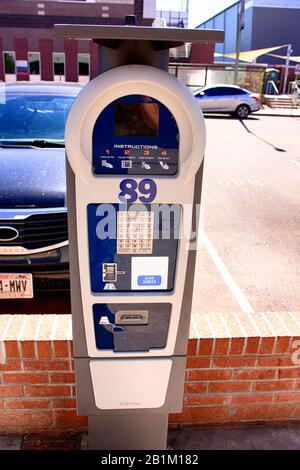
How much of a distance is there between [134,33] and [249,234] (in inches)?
184

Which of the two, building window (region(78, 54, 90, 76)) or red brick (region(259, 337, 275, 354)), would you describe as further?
building window (region(78, 54, 90, 76))

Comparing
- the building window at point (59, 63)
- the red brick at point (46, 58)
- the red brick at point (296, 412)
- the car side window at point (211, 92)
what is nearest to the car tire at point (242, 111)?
the car side window at point (211, 92)

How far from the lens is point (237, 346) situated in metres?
2.32

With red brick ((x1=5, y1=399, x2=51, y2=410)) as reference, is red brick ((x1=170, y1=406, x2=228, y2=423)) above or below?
below

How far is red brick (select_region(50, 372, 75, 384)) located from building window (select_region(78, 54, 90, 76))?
29.4 meters

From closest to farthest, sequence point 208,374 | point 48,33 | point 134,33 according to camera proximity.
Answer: point 134,33 < point 208,374 < point 48,33

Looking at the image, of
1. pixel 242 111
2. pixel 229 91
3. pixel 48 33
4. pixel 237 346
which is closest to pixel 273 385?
pixel 237 346

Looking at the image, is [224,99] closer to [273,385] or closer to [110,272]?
[273,385]

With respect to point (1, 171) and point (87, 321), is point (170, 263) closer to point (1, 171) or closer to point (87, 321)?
point (87, 321)

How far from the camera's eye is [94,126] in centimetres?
159

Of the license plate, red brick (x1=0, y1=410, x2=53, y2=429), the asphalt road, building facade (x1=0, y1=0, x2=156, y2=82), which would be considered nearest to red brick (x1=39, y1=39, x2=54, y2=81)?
building facade (x1=0, y1=0, x2=156, y2=82)

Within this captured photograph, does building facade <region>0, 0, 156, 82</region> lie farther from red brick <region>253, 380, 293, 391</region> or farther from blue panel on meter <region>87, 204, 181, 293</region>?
blue panel on meter <region>87, 204, 181, 293</region>

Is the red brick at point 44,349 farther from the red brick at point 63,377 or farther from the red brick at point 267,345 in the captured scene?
the red brick at point 267,345

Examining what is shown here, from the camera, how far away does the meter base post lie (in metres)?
2.12
